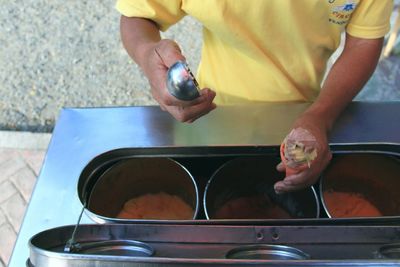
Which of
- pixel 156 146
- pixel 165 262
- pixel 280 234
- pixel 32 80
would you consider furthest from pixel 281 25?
pixel 32 80

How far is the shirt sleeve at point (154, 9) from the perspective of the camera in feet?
3.13

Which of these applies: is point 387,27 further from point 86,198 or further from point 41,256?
point 41,256

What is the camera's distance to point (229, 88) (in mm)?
1166

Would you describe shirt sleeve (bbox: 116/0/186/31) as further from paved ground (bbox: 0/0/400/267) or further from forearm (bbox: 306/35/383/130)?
paved ground (bbox: 0/0/400/267)

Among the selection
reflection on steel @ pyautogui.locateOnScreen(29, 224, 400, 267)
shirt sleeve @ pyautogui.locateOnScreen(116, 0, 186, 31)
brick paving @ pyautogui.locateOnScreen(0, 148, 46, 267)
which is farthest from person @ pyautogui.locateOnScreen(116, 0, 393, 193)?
brick paving @ pyautogui.locateOnScreen(0, 148, 46, 267)

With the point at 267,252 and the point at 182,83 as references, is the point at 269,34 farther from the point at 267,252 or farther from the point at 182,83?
the point at 267,252


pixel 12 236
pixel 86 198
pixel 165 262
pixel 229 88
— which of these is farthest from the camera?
pixel 12 236

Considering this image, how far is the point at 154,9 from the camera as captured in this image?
37.8 inches

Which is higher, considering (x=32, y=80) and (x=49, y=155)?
(x=49, y=155)

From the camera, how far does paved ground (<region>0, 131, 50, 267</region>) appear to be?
194 cm

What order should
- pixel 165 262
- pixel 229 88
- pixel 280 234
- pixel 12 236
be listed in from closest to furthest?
1. pixel 165 262
2. pixel 280 234
3. pixel 229 88
4. pixel 12 236

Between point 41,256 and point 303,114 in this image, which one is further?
point 303,114

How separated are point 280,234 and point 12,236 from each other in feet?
5.08

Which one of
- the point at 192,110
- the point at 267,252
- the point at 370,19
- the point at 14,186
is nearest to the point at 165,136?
the point at 192,110
